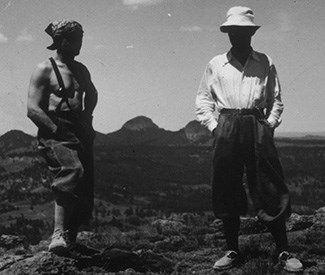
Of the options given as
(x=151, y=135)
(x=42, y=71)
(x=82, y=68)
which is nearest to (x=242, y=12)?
(x=82, y=68)

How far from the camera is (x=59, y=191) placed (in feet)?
14.3

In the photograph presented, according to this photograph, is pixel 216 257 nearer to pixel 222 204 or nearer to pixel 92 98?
pixel 222 204

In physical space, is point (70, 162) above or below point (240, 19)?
below

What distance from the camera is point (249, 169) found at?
4605mm

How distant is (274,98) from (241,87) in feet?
1.17

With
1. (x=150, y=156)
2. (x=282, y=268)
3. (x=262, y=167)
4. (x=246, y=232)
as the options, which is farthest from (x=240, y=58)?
(x=150, y=156)

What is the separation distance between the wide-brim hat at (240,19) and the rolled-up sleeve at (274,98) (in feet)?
1.51

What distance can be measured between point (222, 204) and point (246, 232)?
3.89 meters

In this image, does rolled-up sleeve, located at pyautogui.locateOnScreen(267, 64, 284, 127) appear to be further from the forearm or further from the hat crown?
the forearm

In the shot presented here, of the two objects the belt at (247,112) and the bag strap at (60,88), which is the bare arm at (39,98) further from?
the belt at (247,112)

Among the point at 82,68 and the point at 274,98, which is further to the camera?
the point at 82,68

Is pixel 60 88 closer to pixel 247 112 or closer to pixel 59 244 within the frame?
pixel 59 244

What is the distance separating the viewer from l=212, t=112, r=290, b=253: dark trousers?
449 cm

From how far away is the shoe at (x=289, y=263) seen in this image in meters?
4.33
